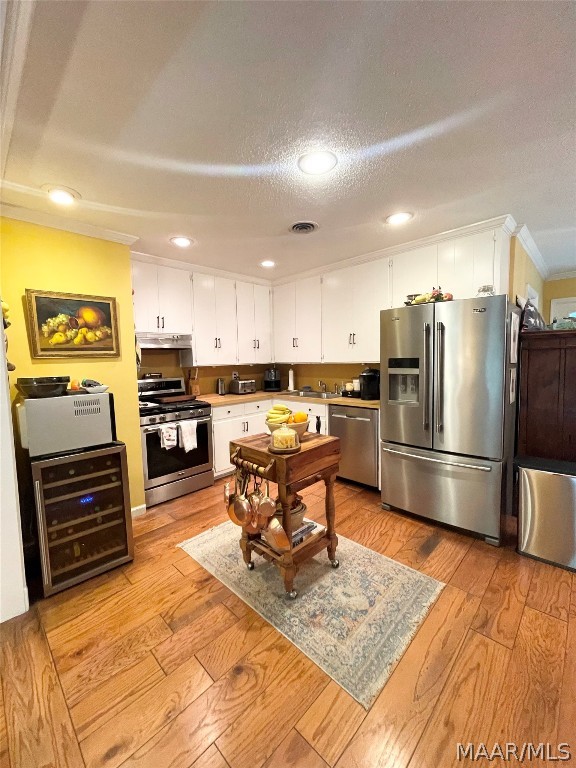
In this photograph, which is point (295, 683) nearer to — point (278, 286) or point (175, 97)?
point (175, 97)

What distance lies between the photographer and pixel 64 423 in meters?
1.92

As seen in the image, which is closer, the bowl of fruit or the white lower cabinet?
the bowl of fruit

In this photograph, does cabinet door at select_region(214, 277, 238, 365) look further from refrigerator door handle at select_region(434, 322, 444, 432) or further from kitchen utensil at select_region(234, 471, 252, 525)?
refrigerator door handle at select_region(434, 322, 444, 432)

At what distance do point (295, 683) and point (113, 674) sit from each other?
32.5 inches

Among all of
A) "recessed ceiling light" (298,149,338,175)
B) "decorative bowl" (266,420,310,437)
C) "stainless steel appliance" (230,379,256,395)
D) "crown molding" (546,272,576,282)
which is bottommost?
"decorative bowl" (266,420,310,437)

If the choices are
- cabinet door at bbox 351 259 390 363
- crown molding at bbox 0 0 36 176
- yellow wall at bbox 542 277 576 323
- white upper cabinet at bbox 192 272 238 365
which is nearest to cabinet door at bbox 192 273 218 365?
white upper cabinet at bbox 192 272 238 365

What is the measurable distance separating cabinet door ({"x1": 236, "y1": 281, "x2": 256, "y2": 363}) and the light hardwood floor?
2675 mm

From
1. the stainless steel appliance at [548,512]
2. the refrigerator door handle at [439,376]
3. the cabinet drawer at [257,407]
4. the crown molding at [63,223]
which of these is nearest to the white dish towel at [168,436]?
the cabinet drawer at [257,407]

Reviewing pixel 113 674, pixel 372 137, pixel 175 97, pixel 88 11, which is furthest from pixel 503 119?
pixel 113 674

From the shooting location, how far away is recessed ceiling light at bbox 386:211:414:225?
7.72 ft

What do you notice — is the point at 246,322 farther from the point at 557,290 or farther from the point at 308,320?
the point at 557,290

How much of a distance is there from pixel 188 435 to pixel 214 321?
4.75ft

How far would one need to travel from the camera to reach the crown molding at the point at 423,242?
8.07 ft

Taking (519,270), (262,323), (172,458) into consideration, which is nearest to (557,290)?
(519,270)
